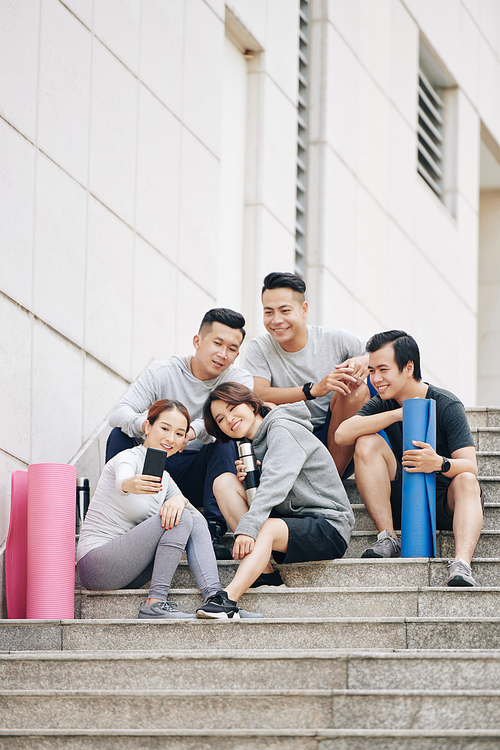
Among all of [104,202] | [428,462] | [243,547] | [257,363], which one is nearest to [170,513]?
[243,547]

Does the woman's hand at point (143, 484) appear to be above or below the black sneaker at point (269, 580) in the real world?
above

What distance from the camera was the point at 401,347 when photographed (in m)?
4.82

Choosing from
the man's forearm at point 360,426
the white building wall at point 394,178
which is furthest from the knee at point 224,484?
the white building wall at point 394,178

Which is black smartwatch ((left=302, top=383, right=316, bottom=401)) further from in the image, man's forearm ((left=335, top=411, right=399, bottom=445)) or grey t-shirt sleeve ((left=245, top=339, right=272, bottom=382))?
man's forearm ((left=335, top=411, right=399, bottom=445))

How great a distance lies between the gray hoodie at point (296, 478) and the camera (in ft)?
14.3

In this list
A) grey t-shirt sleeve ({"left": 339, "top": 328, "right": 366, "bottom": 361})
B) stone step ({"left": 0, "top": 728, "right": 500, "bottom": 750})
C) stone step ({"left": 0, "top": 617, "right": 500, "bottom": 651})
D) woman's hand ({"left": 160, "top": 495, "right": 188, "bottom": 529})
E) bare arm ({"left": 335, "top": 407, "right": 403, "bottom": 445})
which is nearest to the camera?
stone step ({"left": 0, "top": 728, "right": 500, "bottom": 750})

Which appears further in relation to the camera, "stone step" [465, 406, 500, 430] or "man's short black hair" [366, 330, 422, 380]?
"stone step" [465, 406, 500, 430]

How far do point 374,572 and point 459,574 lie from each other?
39 centimetres

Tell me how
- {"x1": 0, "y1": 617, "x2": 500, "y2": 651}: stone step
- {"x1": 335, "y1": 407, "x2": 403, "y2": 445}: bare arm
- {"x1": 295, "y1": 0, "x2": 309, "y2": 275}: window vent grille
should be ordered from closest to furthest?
{"x1": 0, "y1": 617, "x2": 500, "y2": 651}: stone step < {"x1": 335, "y1": 407, "x2": 403, "y2": 445}: bare arm < {"x1": 295, "y1": 0, "x2": 309, "y2": 275}: window vent grille

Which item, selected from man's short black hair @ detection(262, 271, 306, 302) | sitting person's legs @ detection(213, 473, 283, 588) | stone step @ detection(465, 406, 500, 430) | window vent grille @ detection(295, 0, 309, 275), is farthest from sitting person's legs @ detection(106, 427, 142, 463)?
window vent grille @ detection(295, 0, 309, 275)

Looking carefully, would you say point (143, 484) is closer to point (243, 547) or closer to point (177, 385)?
point (243, 547)

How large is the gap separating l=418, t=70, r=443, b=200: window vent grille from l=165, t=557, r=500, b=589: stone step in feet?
28.6

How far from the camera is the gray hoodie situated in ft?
14.3

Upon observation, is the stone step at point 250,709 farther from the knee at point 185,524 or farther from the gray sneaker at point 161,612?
the knee at point 185,524
